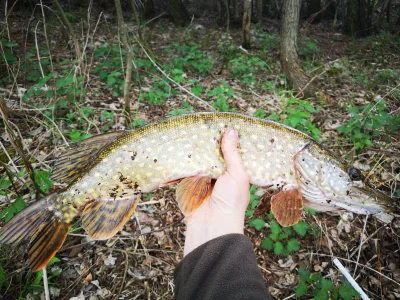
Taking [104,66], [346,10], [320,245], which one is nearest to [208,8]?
[346,10]

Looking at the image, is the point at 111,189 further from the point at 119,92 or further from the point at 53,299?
the point at 119,92

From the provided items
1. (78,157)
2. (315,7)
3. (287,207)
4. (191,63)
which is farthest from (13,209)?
(315,7)

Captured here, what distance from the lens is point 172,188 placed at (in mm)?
2746

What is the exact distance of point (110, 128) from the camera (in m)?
3.14

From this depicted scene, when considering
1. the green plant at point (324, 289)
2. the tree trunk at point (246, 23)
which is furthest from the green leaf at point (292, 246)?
the tree trunk at point (246, 23)

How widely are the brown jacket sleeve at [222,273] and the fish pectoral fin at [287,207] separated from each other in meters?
0.46

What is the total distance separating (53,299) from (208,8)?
34.8 ft

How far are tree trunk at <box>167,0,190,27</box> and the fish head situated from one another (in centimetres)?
734

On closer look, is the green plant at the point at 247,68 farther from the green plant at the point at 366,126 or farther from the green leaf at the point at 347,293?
the green leaf at the point at 347,293

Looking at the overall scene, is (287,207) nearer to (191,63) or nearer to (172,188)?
(172,188)

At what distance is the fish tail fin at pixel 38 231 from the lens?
139cm

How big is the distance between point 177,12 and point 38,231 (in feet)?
25.7

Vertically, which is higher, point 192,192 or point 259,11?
point 259,11

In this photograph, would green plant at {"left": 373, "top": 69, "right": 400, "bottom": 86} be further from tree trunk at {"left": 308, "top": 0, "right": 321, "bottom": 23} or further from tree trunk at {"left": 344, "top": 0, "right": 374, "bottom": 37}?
tree trunk at {"left": 308, "top": 0, "right": 321, "bottom": 23}
